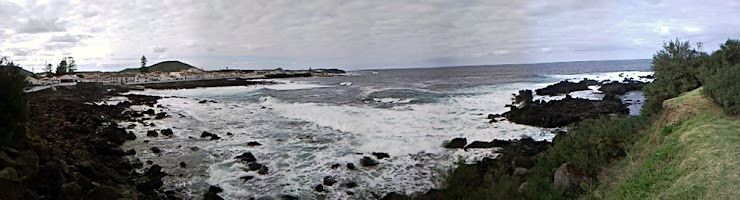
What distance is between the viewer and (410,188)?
12.1 metres

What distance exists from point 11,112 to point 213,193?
5821 mm

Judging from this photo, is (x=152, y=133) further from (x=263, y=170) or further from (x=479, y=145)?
(x=479, y=145)

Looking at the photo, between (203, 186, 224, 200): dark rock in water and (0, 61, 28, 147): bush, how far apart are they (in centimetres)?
495

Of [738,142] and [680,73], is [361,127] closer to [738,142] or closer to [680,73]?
[680,73]

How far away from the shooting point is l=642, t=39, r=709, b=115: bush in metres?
12.6

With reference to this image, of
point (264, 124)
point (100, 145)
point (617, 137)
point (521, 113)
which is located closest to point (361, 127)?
point (264, 124)

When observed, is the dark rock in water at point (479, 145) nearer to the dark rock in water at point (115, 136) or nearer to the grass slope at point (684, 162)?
the grass slope at point (684, 162)

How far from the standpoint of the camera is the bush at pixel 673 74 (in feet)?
41.3

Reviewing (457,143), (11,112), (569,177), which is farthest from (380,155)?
(11,112)

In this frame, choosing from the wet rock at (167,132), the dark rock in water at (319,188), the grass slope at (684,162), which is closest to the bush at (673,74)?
the grass slope at (684,162)

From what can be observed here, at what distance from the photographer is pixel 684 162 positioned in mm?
6844

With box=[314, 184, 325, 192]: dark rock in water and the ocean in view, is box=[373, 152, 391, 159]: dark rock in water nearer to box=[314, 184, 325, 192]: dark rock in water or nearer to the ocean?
the ocean

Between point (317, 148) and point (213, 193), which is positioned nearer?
point (213, 193)

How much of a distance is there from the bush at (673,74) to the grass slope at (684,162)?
321 centimetres
